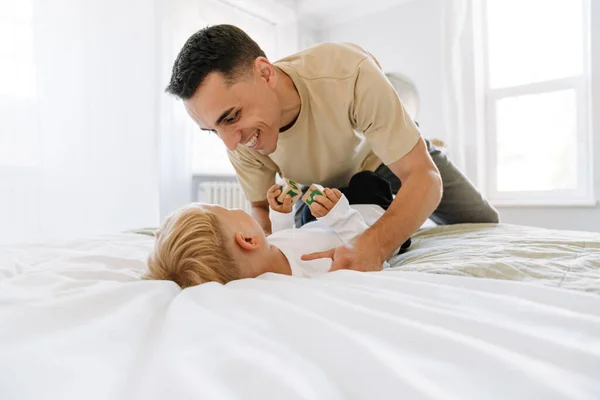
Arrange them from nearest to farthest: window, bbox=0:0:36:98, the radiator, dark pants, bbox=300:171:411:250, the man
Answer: the man → dark pants, bbox=300:171:411:250 → window, bbox=0:0:36:98 → the radiator

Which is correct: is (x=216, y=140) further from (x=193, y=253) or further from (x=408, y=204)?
(x=193, y=253)

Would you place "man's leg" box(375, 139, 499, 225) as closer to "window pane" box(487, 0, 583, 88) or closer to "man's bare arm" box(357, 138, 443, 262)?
"man's bare arm" box(357, 138, 443, 262)

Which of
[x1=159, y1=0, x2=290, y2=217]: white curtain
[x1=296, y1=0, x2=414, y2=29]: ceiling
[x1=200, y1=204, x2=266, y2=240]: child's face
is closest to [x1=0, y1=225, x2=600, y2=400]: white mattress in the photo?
[x1=200, y1=204, x2=266, y2=240]: child's face

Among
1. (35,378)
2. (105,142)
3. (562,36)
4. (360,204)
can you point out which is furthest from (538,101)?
(35,378)

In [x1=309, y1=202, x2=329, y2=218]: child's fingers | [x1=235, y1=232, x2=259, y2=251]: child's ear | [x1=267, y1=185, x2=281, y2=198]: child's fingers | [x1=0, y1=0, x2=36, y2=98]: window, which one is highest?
[x1=0, y1=0, x2=36, y2=98]: window

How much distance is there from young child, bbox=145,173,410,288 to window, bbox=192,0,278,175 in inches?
90.0

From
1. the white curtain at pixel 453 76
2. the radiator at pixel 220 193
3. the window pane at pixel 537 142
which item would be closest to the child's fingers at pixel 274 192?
the radiator at pixel 220 193

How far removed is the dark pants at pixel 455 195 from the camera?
5.34ft

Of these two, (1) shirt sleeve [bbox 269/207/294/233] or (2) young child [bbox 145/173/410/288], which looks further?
(1) shirt sleeve [bbox 269/207/294/233]

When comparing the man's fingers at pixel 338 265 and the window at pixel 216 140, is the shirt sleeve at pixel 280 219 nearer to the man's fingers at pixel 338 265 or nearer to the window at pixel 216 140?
the man's fingers at pixel 338 265

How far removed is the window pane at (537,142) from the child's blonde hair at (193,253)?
3.13 meters

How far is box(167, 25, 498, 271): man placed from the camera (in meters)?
1.06

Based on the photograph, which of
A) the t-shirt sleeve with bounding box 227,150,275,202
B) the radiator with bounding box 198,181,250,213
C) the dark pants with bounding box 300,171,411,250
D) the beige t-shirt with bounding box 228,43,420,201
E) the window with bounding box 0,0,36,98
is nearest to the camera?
the beige t-shirt with bounding box 228,43,420,201

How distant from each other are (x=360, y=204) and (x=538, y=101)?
265 centimetres
